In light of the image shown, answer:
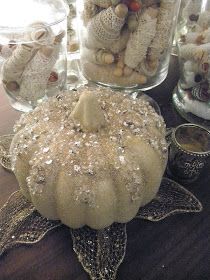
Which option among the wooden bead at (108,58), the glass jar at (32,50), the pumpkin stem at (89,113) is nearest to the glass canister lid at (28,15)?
the glass jar at (32,50)

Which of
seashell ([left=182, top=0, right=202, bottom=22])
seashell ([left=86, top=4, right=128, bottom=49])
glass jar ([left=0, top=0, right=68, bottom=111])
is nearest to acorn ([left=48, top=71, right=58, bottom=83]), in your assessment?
glass jar ([left=0, top=0, right=68, bottom=111])

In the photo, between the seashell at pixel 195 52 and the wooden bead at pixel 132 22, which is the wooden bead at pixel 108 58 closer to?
the wooden bead at pixel 132 22

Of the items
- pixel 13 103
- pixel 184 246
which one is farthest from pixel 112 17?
pixel 184 246

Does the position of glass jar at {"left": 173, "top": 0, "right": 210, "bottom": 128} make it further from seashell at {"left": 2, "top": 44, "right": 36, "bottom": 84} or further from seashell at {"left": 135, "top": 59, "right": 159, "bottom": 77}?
seashell at {"left": 2, "top": 44, "right": 36, "bottom": 84}

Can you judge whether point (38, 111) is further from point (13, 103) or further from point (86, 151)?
point (13, 103)

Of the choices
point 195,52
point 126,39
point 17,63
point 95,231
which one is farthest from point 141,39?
point 95,231

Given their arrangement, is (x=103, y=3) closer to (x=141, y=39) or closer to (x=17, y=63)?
(x=141, y=39)
